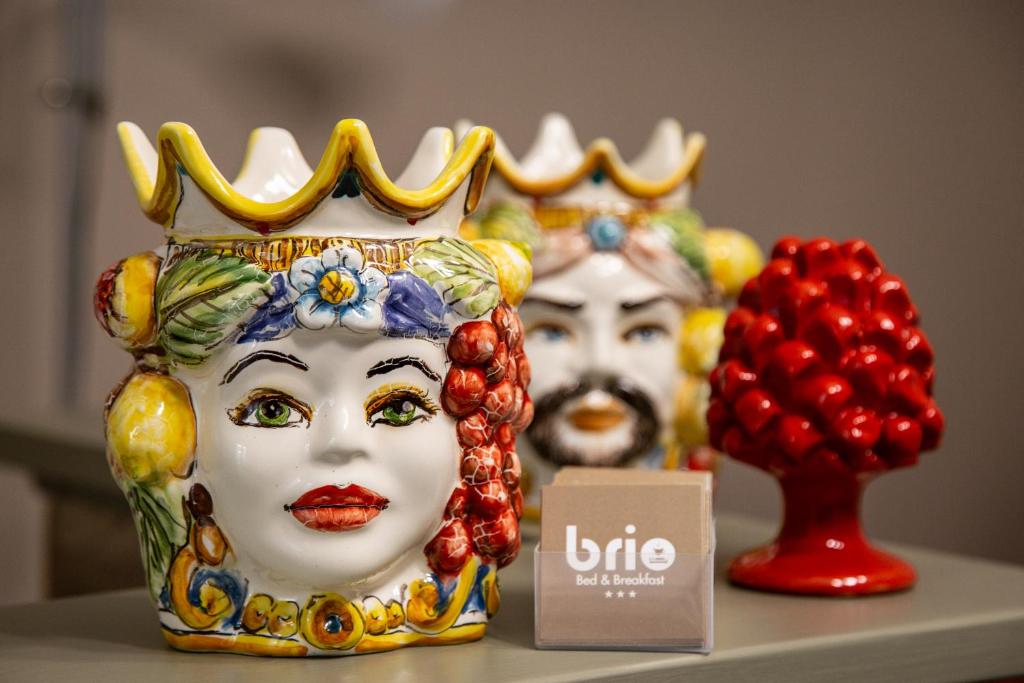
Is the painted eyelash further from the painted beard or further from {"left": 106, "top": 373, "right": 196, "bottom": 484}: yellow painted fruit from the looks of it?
the painted beard

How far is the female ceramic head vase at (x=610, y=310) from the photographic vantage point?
1.62 meters

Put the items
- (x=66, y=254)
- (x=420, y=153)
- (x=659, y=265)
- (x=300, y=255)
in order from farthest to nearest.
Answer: (x=66, y=254), (x=659, y=265), (x=420, y=153), (x=300, y=255)

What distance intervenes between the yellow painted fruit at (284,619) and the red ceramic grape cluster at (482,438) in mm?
114

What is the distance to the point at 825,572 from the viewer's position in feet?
4.53

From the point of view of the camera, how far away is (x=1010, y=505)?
338cm

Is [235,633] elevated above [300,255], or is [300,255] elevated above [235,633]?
[300,255]

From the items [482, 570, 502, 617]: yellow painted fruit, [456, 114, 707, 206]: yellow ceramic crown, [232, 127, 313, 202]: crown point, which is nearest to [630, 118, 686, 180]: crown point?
Answer: [456, 114, 707, 206]: yellow ceramic crown

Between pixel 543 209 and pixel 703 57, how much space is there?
175cm

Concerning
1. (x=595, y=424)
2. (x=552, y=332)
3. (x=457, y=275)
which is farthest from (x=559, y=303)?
(x=457, y=275)

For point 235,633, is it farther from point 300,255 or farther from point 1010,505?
point 1010,505

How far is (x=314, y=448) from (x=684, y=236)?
699mm

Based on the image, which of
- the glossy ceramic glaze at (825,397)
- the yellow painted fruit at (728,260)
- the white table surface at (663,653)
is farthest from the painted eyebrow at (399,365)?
the yellow painted fruit at (728,260)

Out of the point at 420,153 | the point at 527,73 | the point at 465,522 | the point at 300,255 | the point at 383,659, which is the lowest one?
the point at 383,659

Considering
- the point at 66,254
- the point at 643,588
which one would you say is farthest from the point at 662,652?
the point at 66,254
